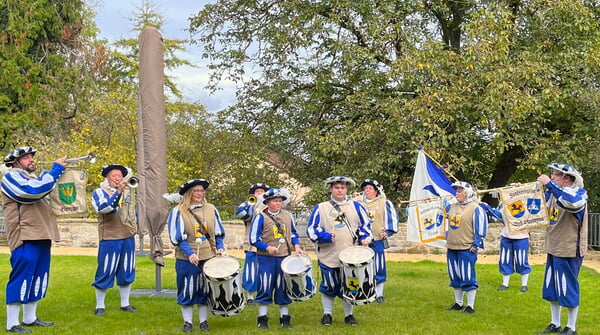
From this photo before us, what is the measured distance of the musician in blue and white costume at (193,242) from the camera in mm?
7992

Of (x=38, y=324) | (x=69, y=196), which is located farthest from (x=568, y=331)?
(x=38, y=324)

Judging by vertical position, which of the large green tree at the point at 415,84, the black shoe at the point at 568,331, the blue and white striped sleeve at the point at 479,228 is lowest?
the black shoe at the point at 568,331

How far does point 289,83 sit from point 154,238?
10.1 meters

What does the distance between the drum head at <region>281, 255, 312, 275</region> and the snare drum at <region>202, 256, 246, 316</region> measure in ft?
2.04

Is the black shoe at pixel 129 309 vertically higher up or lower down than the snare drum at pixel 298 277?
lower down

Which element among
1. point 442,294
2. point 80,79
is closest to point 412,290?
point 442,294

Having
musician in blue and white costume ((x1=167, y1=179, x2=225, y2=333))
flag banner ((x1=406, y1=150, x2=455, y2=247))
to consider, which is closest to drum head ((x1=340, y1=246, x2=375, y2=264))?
musician in blue and white costume ((x1=167, y1=179, x2=225, y2=333))

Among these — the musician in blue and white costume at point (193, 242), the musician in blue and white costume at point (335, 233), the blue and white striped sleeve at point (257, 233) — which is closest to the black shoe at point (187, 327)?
the musician in blue and white costume at point (193, 242)

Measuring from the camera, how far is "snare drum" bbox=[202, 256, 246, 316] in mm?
7727

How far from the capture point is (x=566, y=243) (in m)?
7.78

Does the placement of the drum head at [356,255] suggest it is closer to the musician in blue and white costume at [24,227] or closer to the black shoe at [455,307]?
the black shoe at [455,307]

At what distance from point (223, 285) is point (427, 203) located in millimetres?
4218

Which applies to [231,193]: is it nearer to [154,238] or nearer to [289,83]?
[289,83]

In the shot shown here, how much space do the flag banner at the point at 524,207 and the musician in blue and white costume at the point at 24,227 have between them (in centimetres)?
549
